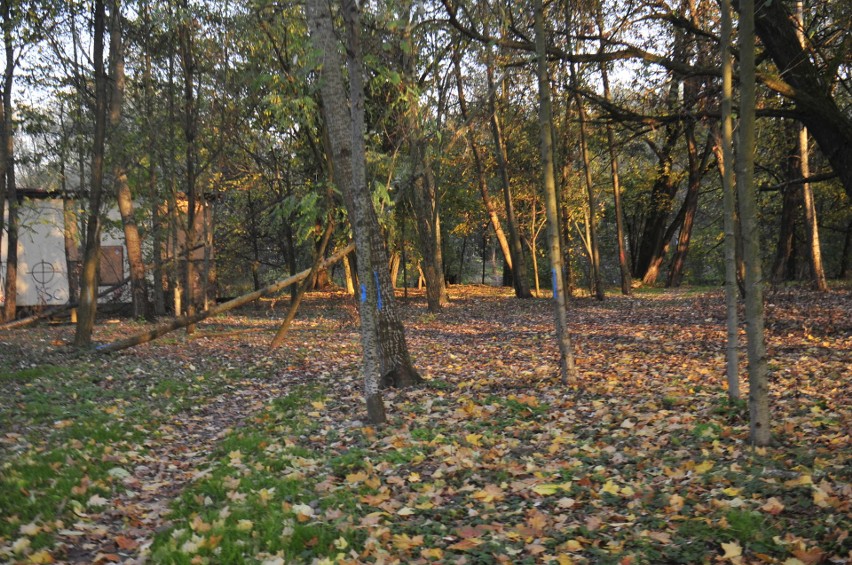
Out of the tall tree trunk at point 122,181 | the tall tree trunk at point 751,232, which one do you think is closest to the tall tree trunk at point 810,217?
the tall tree trunk at point 751,232

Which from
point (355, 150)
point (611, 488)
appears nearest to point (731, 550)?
point (611, 488)

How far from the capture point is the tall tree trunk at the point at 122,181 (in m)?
15.9

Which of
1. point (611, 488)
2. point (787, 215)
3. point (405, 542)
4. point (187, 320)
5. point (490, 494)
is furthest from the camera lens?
point (787, 215)

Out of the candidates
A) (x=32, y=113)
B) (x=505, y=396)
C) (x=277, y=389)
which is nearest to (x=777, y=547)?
(x=505, y=396)

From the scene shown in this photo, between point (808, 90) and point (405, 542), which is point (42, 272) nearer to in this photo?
point (405, 542)

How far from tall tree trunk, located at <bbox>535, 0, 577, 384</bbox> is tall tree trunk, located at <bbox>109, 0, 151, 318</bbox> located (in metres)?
10.1

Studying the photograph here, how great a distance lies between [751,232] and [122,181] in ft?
59.7

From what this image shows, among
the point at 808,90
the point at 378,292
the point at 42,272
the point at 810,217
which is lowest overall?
the point at 378,292

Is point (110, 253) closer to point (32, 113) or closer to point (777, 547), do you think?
point (32, 113)

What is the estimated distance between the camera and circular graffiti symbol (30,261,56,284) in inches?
971

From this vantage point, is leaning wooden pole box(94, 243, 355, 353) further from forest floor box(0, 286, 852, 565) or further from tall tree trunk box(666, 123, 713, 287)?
tall tree trunk box(666, 123, 713, 287)

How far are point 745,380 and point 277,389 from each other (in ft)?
22.7

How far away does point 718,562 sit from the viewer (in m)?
3.95

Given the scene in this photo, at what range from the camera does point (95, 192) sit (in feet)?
42.9
